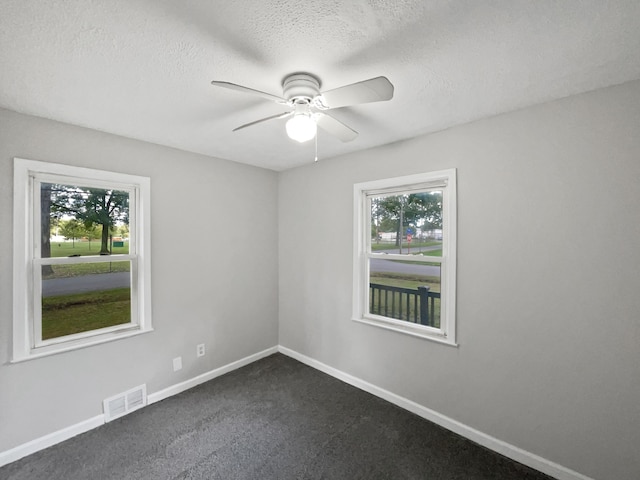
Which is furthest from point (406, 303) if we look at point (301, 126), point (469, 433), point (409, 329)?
point (301, 126)

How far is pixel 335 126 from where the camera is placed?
68.6 inches

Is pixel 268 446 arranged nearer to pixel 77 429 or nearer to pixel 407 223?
pixel 77 429

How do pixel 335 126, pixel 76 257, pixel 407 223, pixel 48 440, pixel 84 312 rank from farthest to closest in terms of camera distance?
pixel 407 223 < pixel 84 312 < pixel 76 257 < pixel 48 440 < pixel 335 126

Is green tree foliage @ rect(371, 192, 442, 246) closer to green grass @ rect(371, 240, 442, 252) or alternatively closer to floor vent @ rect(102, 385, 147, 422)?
green grass @ rect(371, 240, 442, 252)

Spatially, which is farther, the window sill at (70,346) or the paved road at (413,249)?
the paved road at (413,249)

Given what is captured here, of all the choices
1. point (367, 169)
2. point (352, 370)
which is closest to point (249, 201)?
point (367, 169)

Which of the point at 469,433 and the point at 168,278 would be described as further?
the point at 168,278

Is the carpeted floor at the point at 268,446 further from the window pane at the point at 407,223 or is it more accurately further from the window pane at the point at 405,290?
the window pane at the point at 407,223

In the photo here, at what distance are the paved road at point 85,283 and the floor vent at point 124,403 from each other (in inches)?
36.6

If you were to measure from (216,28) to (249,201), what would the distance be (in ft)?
7.47

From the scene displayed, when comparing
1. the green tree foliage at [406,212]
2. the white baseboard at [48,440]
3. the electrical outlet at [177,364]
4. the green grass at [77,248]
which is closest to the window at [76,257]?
the green grass at [77,248]

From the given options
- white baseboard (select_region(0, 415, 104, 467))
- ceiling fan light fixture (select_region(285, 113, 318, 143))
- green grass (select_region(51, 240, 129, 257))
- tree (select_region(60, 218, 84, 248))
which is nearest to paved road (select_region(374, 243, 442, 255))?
ceiling fan light fixture (select_region(285, 113, 318, 143))

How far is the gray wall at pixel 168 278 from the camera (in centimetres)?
194

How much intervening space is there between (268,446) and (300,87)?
2.45 m
